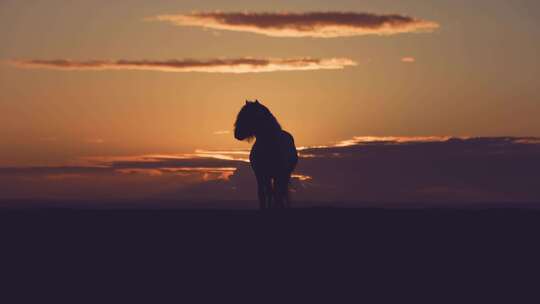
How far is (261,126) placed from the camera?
65.3ft

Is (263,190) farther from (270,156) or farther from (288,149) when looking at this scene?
(288,149)

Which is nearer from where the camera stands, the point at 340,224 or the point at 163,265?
the point at 163,265

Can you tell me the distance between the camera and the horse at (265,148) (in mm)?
19938

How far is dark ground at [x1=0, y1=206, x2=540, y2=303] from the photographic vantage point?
13.3m

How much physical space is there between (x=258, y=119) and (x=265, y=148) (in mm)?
718

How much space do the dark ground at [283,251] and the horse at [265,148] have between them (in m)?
0.76

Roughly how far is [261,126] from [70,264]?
6786mm

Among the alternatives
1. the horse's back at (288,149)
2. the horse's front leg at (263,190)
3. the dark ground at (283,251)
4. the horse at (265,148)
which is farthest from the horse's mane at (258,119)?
the dark ground at (283,251)

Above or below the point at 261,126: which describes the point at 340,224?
below

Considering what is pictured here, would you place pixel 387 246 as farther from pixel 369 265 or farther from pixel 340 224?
pixel 340 224

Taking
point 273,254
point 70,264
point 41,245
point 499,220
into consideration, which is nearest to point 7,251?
point 41,245

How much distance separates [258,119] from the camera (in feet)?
65.2

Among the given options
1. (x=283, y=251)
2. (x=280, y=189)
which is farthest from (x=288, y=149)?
(x=283, y=251)

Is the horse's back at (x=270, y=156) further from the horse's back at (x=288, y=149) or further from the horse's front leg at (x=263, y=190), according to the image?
the horse's front leg at (x=263, y=190)
